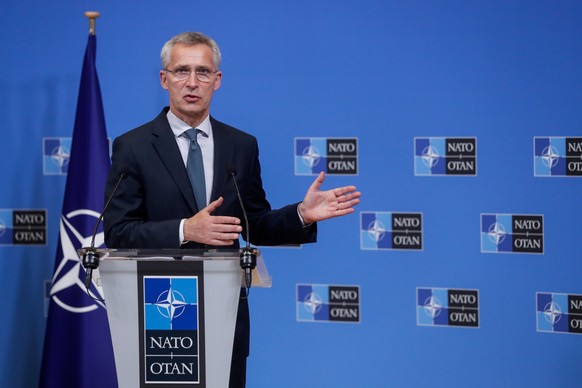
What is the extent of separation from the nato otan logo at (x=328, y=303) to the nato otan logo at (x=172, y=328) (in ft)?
7.00

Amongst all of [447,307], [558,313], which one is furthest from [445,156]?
[558,313]

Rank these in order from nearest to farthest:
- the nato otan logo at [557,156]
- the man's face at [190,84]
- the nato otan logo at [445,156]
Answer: the man's face at [190,84] < the nato otan logo at [557,156] < the nato otan logo at [445,156]

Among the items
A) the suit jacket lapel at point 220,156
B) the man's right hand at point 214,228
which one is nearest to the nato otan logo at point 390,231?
the suit jacket lapel at point 220,156

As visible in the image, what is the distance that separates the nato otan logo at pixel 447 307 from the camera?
4.14m

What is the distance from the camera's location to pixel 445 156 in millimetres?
4133

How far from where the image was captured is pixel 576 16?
3.94m

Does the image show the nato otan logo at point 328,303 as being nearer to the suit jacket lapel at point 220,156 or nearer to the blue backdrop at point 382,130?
the blue backdrop at point 382,130

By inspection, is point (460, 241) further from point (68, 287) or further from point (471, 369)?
point (68, 287)

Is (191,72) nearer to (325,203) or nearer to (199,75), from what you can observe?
(199,75)

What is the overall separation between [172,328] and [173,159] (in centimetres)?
63

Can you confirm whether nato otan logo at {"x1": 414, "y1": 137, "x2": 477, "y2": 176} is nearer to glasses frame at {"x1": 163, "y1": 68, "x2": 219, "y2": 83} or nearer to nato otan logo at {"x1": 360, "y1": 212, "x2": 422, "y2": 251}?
nato otan logo at {"x1": 360, "y1": 212, "x2": 422, "y2": 251}

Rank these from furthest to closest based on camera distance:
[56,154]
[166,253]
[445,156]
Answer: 1. [56,154]
2. [445,156]
3. [166,253]

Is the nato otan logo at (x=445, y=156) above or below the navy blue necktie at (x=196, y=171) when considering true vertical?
above

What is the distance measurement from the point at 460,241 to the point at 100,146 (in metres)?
1.88
